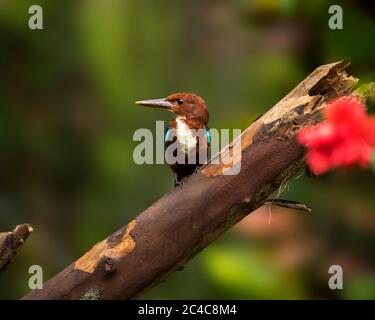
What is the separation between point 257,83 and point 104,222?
977mm

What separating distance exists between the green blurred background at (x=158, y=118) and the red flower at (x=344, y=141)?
1.08 m

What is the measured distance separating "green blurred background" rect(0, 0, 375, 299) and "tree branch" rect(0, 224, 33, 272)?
84 centimetres

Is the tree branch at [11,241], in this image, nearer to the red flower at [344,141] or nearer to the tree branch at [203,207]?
the tree branch at [203,207]

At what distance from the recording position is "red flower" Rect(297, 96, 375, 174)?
0.88 meters

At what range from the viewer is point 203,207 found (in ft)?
5.40

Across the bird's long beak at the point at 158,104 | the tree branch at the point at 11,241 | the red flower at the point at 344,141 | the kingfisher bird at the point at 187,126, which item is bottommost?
the tree branch at the point at 11,241

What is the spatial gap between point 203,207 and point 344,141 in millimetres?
752

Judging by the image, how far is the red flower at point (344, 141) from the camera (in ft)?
2.87

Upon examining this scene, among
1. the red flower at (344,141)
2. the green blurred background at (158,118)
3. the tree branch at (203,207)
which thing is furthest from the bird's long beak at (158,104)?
the red flower at (344,141)

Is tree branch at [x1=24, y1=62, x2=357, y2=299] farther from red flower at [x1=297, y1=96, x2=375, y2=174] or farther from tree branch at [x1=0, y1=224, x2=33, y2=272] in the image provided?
red flower at [x1=297, y1=96, x2=375, y2=174]

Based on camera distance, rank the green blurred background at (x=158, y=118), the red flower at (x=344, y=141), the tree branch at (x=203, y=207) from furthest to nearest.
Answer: the green blurred background at (x=158, y=118), the tree branch at (x=203, y=207), the red flower at (x=344, y=141)

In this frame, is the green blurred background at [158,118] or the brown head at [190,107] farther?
the green blurred background at [158,118]
